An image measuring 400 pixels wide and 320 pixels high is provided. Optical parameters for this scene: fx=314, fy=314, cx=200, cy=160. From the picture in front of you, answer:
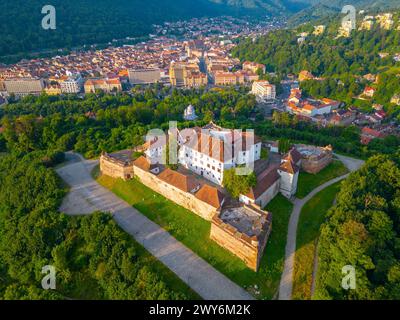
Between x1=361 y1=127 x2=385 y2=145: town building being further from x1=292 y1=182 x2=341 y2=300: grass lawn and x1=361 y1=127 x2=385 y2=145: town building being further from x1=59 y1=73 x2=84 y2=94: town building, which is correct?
x1=59 y1=73 x2=84 y2=94: town building

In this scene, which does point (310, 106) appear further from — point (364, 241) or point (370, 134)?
point (364, 241)

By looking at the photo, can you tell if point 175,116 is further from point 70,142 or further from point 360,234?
point 360,234

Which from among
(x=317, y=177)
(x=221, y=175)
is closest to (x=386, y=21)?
(x=317, y=177)

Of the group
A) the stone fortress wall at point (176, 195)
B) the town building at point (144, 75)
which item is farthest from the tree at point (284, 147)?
the town building at point (144, 75)

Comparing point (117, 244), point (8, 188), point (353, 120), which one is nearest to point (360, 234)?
point (117, 244)

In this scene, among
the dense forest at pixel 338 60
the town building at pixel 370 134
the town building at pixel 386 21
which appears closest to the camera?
the town building at pixel 370 134

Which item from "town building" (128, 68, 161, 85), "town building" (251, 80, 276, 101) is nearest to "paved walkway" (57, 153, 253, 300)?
"town building" (251, 80, 276, 101)

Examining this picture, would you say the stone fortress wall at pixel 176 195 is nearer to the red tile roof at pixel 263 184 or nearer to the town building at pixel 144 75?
the red tile roof at pixel 263 184
